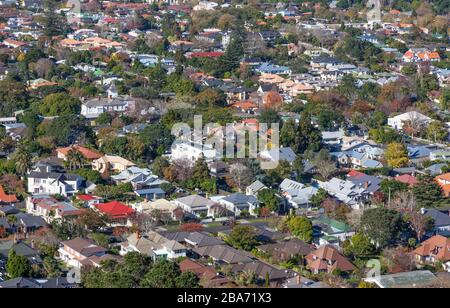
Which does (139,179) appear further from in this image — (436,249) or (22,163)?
(436,249)

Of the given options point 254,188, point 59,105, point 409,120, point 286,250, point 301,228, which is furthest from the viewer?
point 59,105

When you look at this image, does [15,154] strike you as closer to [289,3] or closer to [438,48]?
[438,48]

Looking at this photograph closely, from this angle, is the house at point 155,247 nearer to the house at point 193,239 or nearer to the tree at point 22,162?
the house at point 193,239

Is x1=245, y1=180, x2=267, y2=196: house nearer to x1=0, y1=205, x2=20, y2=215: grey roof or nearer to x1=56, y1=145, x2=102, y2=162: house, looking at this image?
x1=56, y1=145, x2=102, y2=162: house

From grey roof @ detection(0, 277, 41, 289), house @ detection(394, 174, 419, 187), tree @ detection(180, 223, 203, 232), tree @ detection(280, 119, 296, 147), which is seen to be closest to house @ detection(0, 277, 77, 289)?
grey roof @ detection(0, 277, 41, 289)

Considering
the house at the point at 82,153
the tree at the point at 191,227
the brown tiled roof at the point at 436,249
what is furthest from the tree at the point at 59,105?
the brown tiled roof at the point at 436,249

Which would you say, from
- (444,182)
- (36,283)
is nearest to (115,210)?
(36,283)

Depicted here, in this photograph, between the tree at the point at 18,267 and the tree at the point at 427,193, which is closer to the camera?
the tree at the point at 18,267
